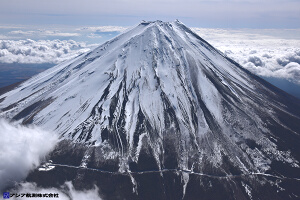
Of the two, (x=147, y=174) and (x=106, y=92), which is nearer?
(x=147, y=174)

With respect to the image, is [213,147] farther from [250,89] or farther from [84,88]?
[84,88]

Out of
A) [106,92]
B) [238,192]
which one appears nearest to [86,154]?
[106,92]

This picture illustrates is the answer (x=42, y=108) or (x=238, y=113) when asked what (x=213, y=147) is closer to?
(x=238, y=113)

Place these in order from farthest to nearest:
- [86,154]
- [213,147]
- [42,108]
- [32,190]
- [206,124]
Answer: [42,108], [206,124], [213,147], [86,154], [32,190]

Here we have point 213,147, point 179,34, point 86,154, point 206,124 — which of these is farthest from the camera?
point 179,34

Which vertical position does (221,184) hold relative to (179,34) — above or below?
below

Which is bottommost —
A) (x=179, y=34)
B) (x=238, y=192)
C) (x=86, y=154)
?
(x=238, y=192)

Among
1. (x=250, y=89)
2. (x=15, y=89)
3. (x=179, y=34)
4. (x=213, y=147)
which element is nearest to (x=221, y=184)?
(x=213, y=147)
